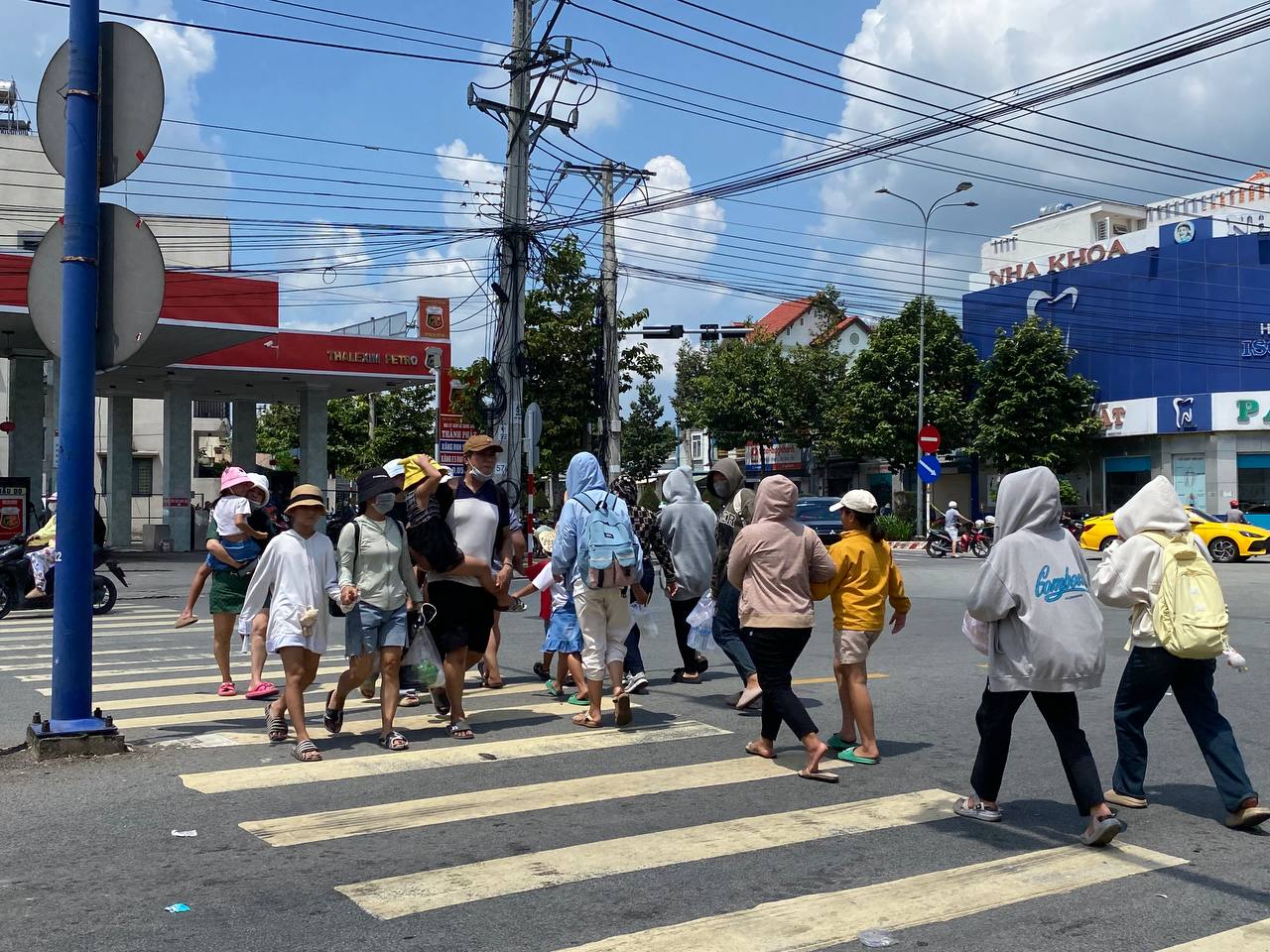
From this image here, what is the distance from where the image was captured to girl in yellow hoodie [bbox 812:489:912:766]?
→ 6938 mm

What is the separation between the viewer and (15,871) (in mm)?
4801

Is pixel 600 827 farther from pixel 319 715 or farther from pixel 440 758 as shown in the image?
pixel 319 715

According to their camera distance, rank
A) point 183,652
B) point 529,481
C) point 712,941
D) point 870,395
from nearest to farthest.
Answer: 1. point 712,941
2. point 183,652
3. point 529,481
4. point 870,395

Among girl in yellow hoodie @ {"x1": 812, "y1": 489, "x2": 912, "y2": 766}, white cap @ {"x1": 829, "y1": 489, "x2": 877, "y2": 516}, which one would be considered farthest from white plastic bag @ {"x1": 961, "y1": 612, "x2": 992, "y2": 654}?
white cap @ {"x1": 829, "y1": 489, "x2": 877, "y2": 516}

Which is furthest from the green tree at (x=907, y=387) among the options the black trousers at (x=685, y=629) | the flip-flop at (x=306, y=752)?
the flip-flop at (x=306, y=752)

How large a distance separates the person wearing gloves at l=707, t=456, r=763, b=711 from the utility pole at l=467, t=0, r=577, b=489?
11.0m

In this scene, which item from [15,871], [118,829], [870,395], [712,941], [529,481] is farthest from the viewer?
[870,395]

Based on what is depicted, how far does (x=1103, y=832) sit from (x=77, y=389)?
577 centimetres

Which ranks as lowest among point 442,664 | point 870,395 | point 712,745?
point 712,745

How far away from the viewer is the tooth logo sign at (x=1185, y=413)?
37688 millimetres

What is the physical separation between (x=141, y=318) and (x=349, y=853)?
345 cm

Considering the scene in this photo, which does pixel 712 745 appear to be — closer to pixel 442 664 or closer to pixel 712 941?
pixel 442 664

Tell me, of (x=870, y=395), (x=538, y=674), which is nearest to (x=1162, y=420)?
(x=870, y=395)

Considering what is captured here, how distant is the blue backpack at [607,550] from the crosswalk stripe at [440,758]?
38.3 inches
